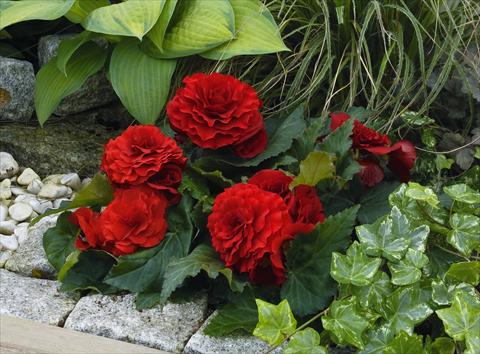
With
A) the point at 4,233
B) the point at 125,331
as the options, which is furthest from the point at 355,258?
the point at 4,233

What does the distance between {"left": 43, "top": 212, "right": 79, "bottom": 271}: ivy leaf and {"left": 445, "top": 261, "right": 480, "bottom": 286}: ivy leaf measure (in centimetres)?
88

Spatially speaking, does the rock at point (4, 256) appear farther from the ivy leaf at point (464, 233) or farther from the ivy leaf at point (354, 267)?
the ivy leaf at point (464, 233)

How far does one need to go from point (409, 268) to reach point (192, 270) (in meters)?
0.44

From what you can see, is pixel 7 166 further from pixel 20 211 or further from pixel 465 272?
pixel 465 272

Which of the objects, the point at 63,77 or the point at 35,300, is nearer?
the point at 35,300

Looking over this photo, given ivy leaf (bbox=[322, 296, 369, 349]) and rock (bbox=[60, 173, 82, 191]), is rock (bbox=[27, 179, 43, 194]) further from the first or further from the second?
ivy leaf (bbox=[322, 296, 369, 349])

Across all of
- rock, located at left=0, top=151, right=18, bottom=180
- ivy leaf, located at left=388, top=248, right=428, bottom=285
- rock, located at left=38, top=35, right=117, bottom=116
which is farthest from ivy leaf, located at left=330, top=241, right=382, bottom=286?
rock, located at left=38, top=35, right=117, bottom=116

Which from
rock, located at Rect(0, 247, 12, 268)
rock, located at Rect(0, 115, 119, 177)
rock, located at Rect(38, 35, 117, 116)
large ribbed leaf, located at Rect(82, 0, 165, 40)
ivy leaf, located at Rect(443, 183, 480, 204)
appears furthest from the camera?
rock, located at Rect(38, 35, 117, 116)

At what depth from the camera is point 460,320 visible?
160cm

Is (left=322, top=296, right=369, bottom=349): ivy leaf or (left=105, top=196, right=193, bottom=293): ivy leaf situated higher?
(left=322, top=296, right=369, bottom=349): ivy leaf

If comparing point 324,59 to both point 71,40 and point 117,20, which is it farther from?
point 71,40

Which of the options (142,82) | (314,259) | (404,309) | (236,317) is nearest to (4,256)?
(142,82)

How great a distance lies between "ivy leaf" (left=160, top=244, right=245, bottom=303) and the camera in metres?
1.82

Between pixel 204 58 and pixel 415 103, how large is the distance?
623mm
